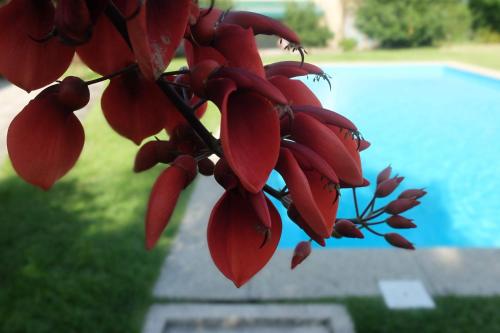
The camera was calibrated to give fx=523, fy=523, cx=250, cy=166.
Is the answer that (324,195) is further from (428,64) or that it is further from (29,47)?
(428,64)

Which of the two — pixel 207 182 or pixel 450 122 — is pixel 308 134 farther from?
pixel 450 122

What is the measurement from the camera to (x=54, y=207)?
3.72 meters

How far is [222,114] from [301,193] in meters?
0.07

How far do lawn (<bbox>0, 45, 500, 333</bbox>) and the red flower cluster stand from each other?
118 cm

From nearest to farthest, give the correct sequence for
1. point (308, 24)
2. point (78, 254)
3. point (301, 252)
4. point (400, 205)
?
point (301, 252), point (400, 205), point (78, 254), point (308, 24)

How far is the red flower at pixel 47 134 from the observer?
361 mm

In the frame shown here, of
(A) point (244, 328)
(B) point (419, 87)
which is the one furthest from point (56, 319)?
(B) point (419, 87)

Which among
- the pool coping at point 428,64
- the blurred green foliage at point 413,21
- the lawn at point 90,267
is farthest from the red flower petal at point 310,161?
the blurred green foliage at point 413,21

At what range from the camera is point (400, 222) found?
0.60 m

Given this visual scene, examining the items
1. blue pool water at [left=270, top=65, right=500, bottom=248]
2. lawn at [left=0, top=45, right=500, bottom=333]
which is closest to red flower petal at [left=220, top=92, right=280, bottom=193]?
lawn at [left=0, top=45, right=500, bottom=333]

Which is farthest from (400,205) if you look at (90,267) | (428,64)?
(428,64)

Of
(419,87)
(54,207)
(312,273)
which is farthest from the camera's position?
(419,87)

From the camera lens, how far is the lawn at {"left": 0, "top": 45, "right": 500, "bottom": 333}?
2.39m

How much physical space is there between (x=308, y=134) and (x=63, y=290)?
99.4 inches
